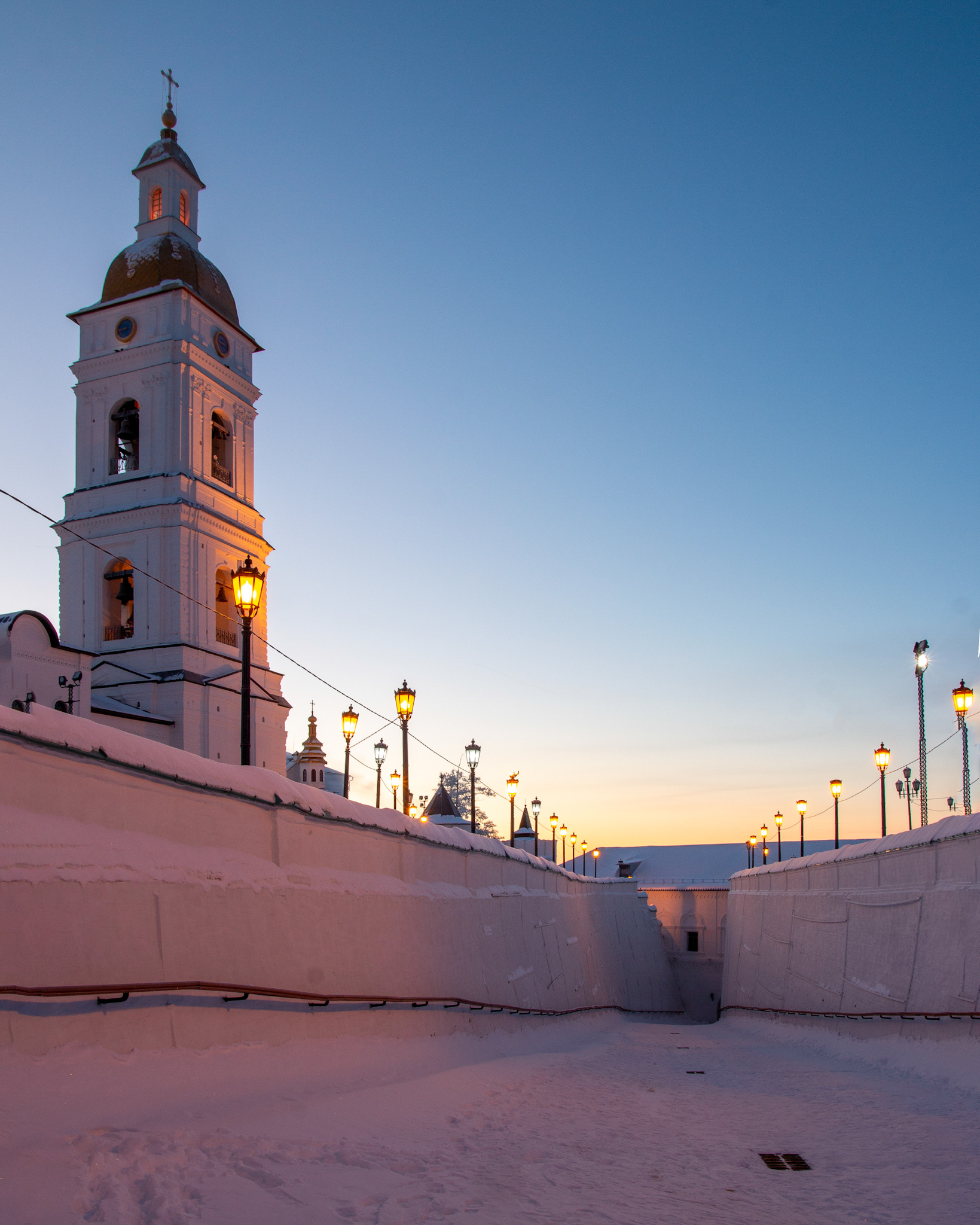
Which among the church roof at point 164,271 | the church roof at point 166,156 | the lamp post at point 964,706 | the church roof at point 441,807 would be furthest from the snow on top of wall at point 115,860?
the church roof at point 441,807

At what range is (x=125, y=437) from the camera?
40.2 meters

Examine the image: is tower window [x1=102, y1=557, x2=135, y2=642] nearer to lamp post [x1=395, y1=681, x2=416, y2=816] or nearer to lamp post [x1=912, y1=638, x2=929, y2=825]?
lamp post [x1=395, y1=681, x2=416, y2=816]

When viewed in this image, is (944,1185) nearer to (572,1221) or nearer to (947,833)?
(572,1221)

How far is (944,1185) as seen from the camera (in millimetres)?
6934

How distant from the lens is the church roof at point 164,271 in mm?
40219

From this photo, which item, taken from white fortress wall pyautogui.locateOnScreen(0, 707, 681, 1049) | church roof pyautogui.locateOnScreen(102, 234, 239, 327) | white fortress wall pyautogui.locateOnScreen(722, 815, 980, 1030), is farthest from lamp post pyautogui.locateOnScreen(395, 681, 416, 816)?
church roof pyautogui.locateOnScreen(102, 234, 239, 327)

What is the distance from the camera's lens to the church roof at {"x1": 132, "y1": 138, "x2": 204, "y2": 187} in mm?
42562

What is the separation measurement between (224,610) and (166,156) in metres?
20.3

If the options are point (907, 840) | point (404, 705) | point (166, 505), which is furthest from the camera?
point (166, 505)

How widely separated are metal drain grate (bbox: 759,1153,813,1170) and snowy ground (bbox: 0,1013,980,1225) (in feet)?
0.35

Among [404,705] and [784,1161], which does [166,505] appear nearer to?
[404,705]

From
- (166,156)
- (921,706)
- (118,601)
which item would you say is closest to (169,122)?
(166,156)

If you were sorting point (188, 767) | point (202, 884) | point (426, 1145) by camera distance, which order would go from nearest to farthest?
point (426, 1145), point (202, 884), point (188, 767)

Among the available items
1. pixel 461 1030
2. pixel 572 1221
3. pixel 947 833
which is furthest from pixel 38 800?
pixel 947 833
